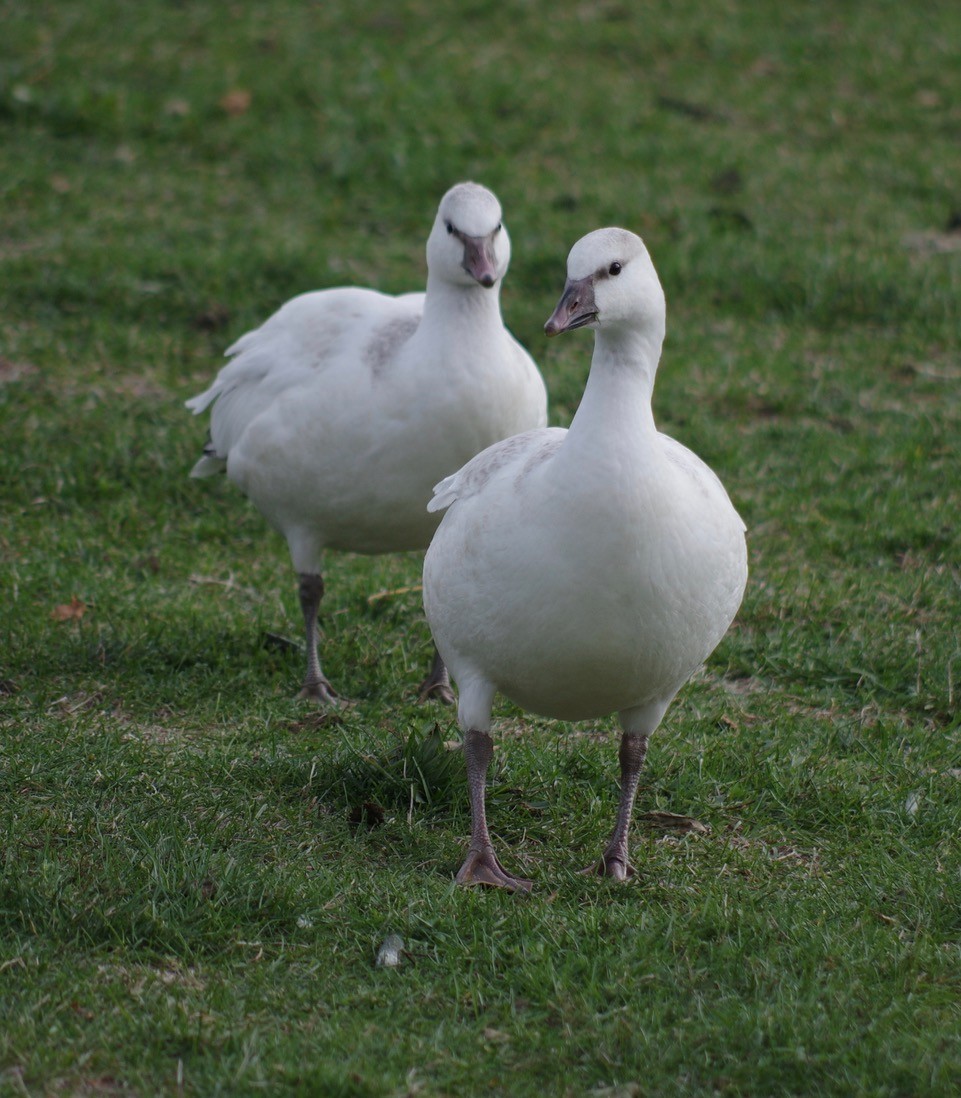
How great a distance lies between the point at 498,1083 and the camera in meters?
3.13

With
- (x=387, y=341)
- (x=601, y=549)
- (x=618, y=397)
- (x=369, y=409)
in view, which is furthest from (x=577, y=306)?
(x=387, y=341)

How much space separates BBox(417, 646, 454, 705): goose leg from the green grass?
0.07m

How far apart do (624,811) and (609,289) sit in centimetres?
149

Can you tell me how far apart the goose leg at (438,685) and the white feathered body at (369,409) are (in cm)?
45

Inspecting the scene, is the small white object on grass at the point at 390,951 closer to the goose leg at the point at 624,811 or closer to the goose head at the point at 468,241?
the goose leg at the point at 624,811

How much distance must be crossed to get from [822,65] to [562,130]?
7.81 ft

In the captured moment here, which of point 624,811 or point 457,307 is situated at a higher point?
point 457,307

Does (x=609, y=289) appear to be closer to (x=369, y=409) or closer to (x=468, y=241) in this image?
(x=468, y=241)

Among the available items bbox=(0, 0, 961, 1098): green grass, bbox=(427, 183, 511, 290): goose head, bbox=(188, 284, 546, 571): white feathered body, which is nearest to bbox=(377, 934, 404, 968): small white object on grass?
bbox=(0, 0, 961, 1098): green grass

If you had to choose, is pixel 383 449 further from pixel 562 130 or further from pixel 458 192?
pixel 562 130

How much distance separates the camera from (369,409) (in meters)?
4.84

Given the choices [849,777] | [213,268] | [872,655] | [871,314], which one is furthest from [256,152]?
[849,777]

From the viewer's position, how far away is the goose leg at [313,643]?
512 centimetres

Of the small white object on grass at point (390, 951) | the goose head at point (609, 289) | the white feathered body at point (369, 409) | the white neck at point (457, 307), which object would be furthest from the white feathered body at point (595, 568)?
the white neck at point (457, 307)
